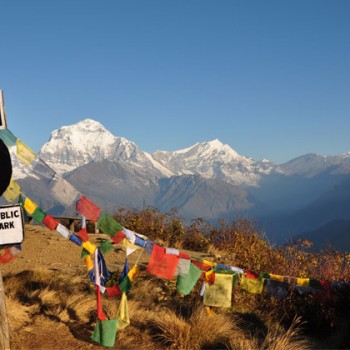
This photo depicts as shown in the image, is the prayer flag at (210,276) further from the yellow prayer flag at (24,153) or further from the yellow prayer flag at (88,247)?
the yellow prayer flag at (24,153)

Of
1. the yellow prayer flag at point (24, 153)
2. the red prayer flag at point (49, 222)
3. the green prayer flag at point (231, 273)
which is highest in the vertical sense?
the yellow prayer flag at point (24, 153)

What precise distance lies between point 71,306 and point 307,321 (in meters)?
4.36

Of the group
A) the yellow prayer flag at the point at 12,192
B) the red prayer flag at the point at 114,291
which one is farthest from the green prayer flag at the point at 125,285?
the yellow prayer flag at the point at 12,192

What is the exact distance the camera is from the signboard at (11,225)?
524cm

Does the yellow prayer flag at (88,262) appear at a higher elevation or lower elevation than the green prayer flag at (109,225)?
lower

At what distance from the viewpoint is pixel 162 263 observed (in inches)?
264

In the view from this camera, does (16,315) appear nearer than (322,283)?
Yes

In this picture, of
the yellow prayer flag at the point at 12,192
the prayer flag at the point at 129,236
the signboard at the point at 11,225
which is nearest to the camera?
the signboard at the point at 11,225

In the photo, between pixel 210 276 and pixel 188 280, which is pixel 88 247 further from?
pixel 210 276

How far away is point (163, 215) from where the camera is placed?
17641 millimetres

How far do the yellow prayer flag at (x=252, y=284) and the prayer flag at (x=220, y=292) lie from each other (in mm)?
535

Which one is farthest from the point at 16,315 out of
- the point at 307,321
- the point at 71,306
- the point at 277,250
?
Answer: the point at 277,250

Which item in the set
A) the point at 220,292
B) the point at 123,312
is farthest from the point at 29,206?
the point at 220,292

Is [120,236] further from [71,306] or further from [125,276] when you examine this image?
[71,306]
